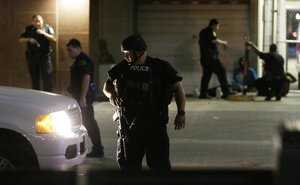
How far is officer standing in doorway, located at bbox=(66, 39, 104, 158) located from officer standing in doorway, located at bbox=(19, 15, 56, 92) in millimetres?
4492

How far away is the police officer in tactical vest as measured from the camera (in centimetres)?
564

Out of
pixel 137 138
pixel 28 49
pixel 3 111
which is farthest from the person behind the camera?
pixel 28 49

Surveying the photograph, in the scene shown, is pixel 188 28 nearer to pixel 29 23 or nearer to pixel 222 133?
pixel 29 23

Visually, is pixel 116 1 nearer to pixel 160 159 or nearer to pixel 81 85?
pixel 81 85

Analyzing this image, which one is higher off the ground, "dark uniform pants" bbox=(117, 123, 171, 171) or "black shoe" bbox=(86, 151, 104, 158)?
"dark uniform pants" bbox=(117, 123, 171, 171)

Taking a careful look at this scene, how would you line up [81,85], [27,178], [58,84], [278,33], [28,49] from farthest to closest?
[278,33]
[58,84]
[28,49]
[81,85]
[27,178]

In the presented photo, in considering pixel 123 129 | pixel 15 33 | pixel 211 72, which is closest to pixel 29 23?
pixel 15 33

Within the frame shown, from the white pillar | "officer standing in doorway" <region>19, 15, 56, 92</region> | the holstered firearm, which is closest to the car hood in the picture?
the holstered firearm

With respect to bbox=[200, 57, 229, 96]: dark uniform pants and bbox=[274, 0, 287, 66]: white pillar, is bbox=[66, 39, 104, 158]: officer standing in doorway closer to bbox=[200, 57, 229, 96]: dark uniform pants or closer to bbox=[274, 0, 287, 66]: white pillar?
bbox=[200, 57, 229, 96]: dark uniform pants

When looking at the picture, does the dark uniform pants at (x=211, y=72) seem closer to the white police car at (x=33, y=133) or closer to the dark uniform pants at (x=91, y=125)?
the dark uniform pants at (x=91, y=125)

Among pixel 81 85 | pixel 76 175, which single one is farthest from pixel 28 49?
pixel 76 175

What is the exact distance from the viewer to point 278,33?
15.8 metres

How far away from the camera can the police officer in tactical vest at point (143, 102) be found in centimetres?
564

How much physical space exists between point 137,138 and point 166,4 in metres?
10.7
